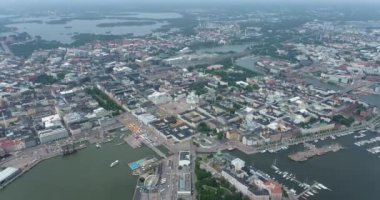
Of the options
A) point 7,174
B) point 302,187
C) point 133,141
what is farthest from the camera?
point 133,141

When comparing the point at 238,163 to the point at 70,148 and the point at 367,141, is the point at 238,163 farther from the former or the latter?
the point at 70,148

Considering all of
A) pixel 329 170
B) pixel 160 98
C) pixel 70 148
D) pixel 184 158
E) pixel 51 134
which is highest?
pixel 160 98

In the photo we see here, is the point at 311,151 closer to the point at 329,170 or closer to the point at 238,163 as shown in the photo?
the point at 329,170

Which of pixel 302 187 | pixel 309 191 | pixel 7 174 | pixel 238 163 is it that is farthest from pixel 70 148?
pixel 309 191

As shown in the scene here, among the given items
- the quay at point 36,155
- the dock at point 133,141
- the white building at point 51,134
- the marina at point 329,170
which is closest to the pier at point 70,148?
the quay at point 36,155

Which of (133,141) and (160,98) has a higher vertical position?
(160,98)

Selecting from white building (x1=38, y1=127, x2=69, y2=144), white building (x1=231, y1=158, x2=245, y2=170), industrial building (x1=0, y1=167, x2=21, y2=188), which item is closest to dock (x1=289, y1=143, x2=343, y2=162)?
white building (x1=231, y1=158, x2=245, y2=170)

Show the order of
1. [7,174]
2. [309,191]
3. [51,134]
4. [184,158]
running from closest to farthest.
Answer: [309,191] < [7,174] < [184,158] < [51,134]

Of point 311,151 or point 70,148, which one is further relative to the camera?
point 70,148

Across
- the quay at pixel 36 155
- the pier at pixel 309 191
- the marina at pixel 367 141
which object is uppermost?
the marina at pixel 367 141

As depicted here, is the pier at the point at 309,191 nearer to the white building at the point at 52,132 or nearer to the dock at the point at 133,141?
the dock at the point at 133,141
